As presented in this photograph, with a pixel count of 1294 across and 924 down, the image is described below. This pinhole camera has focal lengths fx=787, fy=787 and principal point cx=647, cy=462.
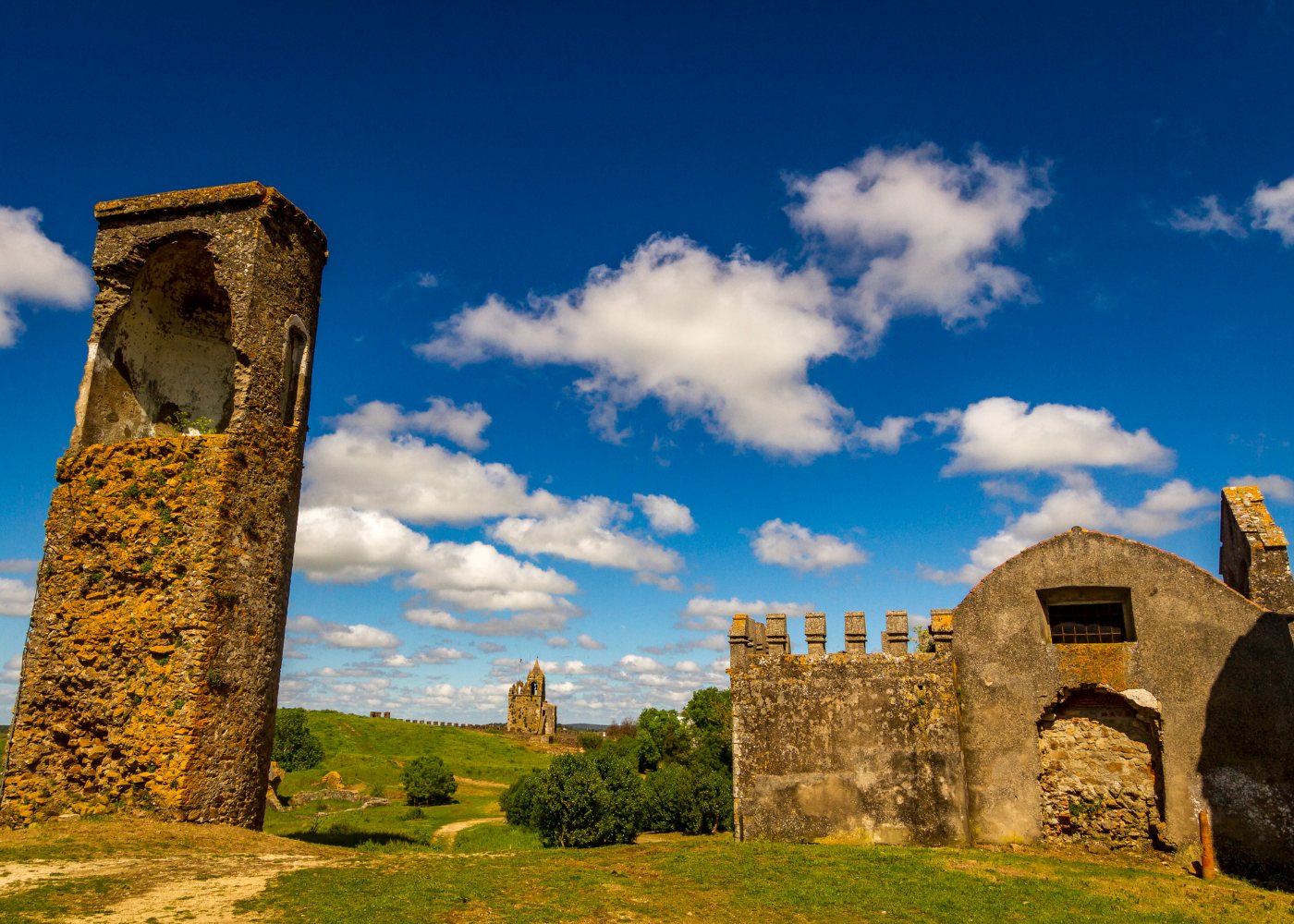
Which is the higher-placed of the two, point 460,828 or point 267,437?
point 267,437

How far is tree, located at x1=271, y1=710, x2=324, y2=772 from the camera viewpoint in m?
56.0

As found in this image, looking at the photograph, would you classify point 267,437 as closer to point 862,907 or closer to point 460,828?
point 862,907

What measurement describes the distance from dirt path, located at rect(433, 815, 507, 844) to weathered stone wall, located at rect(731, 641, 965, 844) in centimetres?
2040

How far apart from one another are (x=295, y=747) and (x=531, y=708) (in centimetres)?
5654

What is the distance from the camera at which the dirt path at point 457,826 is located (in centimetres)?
3394

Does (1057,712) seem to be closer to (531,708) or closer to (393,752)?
(393,752)

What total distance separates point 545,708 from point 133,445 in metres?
104

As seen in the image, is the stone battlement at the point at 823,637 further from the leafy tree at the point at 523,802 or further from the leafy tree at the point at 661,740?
the leafy tree at the point at 661,740

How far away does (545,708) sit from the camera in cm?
11225

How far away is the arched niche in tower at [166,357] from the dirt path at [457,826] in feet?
72.7

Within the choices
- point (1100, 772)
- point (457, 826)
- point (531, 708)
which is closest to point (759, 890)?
point (1100, 772)

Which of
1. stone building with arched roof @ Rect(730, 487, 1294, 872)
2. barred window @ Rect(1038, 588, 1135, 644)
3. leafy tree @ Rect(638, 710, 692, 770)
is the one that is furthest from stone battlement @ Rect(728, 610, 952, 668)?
leafy tree @ Rect(638, 710, 692, 770)

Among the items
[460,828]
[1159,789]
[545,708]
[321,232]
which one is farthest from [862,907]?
[545,708]

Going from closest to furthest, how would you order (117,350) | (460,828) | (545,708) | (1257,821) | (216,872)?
(216,872) < (1257,821) < (117,350) < (460,828) < (545,708)
